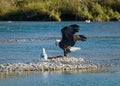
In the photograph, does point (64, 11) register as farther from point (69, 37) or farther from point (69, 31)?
point (69, 31)

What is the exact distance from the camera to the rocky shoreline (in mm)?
30000

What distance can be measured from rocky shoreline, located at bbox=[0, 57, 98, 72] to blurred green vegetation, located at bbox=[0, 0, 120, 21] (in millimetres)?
86988

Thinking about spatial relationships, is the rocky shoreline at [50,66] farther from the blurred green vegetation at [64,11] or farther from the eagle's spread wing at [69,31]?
the blurred green vegetation at [64,11]

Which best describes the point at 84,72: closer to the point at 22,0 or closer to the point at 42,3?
the point at 42,3

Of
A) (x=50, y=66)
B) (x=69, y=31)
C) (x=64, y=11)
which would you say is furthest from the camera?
(x=64, y=11)

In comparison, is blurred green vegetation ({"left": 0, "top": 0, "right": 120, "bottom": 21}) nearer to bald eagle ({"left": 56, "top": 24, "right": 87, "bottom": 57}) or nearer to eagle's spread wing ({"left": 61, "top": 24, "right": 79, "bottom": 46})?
bald eagle ({"left": 56, "top": 24, "right": 87, "bottom": 57})

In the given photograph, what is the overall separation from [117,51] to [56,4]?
88895mm

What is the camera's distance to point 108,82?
1027 inches

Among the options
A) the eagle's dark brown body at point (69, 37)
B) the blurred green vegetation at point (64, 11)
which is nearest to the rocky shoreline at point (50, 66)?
the eagle's dark brown body at point (69, 37)

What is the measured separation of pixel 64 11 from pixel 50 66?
9456 centimetres

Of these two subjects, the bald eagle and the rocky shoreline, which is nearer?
the rocky shoreline

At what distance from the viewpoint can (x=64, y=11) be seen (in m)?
125

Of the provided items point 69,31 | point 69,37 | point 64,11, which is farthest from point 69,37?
point 64,11

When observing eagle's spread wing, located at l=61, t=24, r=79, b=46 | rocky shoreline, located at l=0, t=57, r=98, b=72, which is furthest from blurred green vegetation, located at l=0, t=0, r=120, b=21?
rocky shoreline, located at l=0, t=57, r=98, b=72
